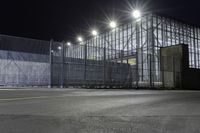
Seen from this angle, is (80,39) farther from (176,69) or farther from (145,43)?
(176,69)

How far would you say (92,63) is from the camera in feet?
73.8

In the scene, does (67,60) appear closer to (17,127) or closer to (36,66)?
(36,66)

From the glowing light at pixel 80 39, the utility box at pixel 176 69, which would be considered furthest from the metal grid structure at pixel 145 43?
the glowing light at pixel 80 39

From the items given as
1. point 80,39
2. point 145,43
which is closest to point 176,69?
point 145,43

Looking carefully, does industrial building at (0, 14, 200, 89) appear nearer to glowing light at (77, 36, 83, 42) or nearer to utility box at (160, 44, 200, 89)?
utility box at (160, 44, 200, 89)

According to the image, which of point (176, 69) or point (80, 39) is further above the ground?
point (80, 39)

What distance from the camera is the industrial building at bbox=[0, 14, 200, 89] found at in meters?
20.1

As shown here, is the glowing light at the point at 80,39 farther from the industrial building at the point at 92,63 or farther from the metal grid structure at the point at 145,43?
the industrial building at the point at 92,63

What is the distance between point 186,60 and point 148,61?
19.2 feet

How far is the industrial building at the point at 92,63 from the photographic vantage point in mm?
20109

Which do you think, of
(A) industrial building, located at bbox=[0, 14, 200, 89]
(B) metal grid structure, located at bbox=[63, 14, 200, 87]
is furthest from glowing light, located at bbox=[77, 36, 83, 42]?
(A) industrial building, located at bbox=[0, 14, 200, 89]

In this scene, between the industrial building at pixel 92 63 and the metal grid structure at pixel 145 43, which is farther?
the metal grid structure at pixel 145 43

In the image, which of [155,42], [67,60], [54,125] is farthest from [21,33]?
[54,125]

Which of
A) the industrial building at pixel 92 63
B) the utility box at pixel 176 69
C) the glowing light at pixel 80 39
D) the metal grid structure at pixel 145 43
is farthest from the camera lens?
the glowing light at pixel 80 39
